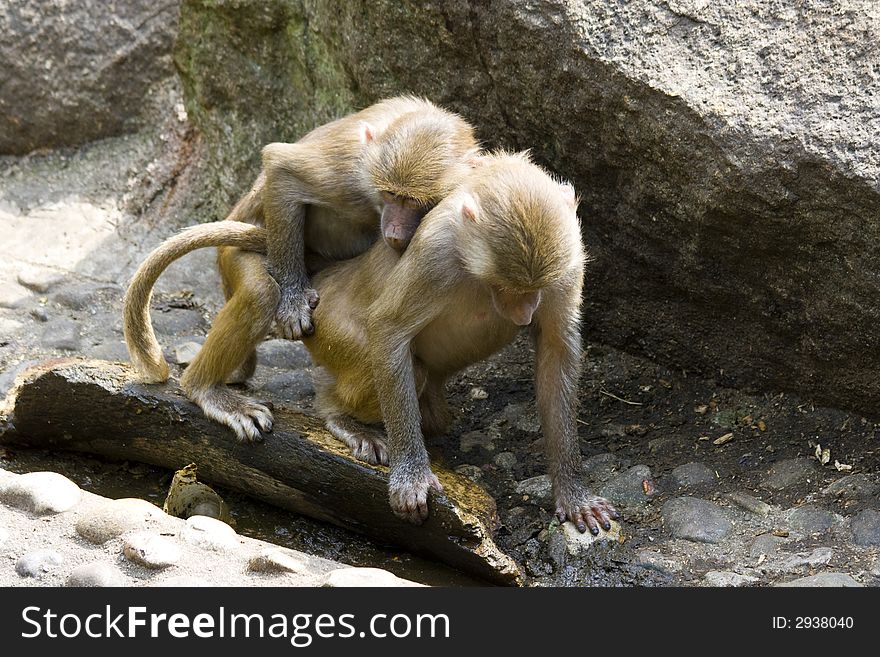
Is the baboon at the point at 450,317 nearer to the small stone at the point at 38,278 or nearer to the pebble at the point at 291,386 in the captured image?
the pebble at the point at 291,386

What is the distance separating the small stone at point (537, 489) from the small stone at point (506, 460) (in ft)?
0.48

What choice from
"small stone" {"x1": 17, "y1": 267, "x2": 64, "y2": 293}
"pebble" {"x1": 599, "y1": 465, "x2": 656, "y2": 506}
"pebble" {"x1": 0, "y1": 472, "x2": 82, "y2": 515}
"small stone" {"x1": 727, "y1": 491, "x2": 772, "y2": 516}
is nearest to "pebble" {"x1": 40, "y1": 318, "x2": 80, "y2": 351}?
"small stone" {"x1": 17, "y1": 267, "x2": 64, "y2": 293}

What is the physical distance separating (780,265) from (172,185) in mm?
4260

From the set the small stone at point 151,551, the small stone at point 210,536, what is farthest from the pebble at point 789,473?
the small stone at point 151,551

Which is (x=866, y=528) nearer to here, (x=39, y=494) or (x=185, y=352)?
(x=39, y=494)

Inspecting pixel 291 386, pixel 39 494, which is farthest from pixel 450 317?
pixel 39 494

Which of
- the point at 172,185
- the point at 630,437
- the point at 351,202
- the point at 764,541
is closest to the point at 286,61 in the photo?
the point at 172,185

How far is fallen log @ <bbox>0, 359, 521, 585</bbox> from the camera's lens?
4.85 metres

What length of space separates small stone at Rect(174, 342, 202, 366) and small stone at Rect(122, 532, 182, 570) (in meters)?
2.12

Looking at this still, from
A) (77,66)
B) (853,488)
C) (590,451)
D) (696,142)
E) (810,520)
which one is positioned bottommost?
(590,451)

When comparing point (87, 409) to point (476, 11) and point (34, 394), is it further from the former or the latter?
point (476, 11)

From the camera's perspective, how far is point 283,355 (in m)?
6.50

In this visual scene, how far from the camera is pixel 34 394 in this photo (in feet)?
16.9

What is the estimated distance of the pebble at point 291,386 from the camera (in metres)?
6.08
